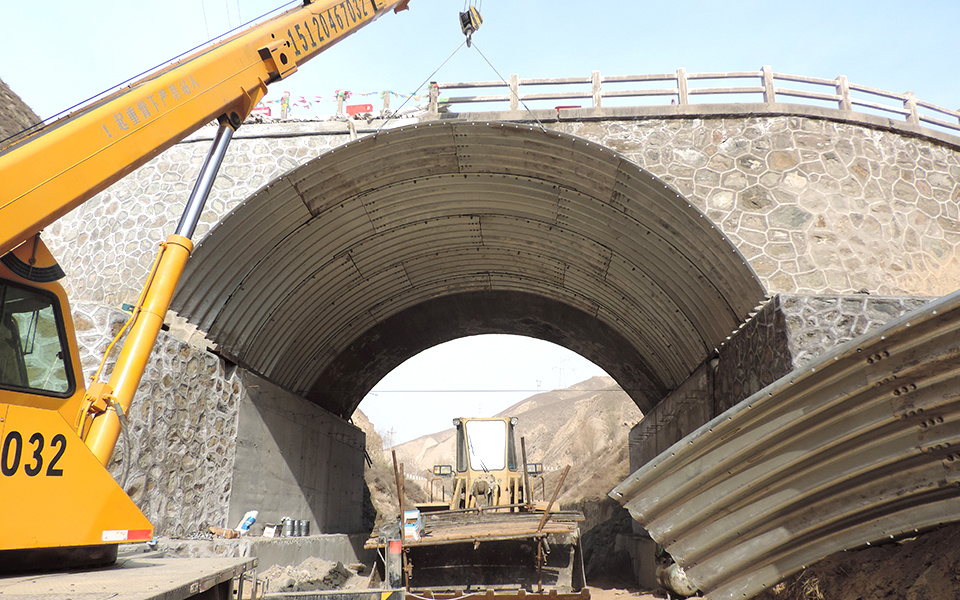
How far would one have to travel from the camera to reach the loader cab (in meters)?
14.2

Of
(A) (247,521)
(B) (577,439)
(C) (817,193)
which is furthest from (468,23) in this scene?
(B) (577,439)

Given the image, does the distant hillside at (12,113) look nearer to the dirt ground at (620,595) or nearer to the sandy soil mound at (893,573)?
the dirt ground at (620,595)

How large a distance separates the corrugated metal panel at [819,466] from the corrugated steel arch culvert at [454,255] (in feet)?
20.0

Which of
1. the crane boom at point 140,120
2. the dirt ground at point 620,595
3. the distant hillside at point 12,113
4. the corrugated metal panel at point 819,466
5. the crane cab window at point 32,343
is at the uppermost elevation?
the distant hillside at point 12,113

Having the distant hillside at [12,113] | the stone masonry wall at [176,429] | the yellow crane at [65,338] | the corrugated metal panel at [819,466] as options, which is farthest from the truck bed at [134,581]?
the distant hillside at [12,113]

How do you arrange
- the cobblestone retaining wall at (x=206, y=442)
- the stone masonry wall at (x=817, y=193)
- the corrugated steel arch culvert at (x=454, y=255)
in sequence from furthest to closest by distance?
the corrugated steel arch culvert at (x=454, y=255)
the stone masonry wall at (x=817, y=193)
the cobblestone retaining wall at (x=206, y=442)

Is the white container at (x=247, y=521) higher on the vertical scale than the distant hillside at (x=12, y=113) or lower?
lower

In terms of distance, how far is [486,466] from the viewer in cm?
1451

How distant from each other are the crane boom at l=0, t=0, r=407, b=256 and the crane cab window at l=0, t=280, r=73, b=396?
31 centimetres

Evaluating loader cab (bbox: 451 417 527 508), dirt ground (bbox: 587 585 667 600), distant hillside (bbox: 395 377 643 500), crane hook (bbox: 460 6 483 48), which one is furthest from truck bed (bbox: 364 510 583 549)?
distant hillside (bbox: 395 377 643 500)

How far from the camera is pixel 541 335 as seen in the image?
20500 millimetres

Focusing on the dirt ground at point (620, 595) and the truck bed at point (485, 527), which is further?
the dirt ground at point (620, 595)

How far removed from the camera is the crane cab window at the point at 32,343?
378cm

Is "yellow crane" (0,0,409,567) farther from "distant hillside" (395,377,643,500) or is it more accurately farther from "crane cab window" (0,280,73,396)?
"distant hillside" (395,377,643,500)
